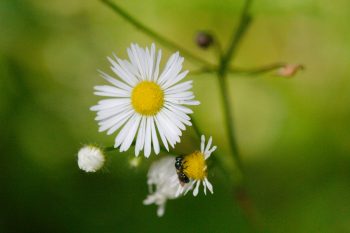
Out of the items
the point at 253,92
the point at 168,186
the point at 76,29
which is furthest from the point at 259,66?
the point at 168,186

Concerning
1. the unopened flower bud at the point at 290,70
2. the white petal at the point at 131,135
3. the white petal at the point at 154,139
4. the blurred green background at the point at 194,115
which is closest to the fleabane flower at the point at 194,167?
the white petal at the point at 154,139

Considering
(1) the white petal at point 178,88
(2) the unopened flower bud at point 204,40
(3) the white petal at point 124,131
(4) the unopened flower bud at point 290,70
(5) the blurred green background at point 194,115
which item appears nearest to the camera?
(1) the white petal at point 178,88

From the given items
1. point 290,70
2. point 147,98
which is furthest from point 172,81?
point 290,70

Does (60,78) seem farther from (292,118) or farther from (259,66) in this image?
(292,118)

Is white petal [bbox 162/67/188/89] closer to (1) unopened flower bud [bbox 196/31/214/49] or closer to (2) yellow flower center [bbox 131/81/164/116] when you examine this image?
(2) yellow flower center [bbox 131/81/164/116]

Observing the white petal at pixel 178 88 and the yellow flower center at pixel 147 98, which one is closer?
the white petal at pixel 178 88

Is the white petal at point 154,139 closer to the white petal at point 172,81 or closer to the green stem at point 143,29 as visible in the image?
the white petal at point 172,81

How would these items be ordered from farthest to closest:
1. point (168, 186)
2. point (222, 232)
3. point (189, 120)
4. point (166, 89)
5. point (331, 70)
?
point (331, 70)
point (222, 232)
point (168, 186)
point (166, 89)
point (189, 120)
